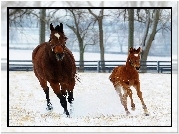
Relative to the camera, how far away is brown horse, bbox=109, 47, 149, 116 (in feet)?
22.5

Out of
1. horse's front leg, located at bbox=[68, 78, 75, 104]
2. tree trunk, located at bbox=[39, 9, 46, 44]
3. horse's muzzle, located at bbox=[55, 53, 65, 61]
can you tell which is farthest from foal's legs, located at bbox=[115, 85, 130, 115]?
tree trunk, located at bbox=[39, 9, 46, 44]

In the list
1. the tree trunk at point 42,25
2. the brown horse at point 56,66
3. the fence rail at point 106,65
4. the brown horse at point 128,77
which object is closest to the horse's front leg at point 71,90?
the brown horse at point 56,66

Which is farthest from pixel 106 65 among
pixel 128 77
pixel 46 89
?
pixel 46 89

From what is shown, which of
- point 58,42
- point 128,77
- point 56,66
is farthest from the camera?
point 128,77

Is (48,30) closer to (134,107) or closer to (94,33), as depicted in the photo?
(94,33)

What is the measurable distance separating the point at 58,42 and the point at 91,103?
781mm

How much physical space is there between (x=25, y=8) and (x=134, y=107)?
1.59 meters

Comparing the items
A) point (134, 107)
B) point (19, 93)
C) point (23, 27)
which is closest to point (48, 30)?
point (23, 27)

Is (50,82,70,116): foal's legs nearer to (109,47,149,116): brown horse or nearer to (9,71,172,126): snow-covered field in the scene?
(9,71,172,126): snow-covered field

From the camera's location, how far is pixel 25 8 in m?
→ 6.89

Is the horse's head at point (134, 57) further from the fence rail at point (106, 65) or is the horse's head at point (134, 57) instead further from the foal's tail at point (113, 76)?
the foal's tail at point (113, 76)

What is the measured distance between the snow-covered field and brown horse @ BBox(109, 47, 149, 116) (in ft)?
0.16

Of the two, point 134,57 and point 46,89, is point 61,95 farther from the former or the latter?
point 134,57

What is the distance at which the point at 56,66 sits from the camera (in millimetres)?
6809
